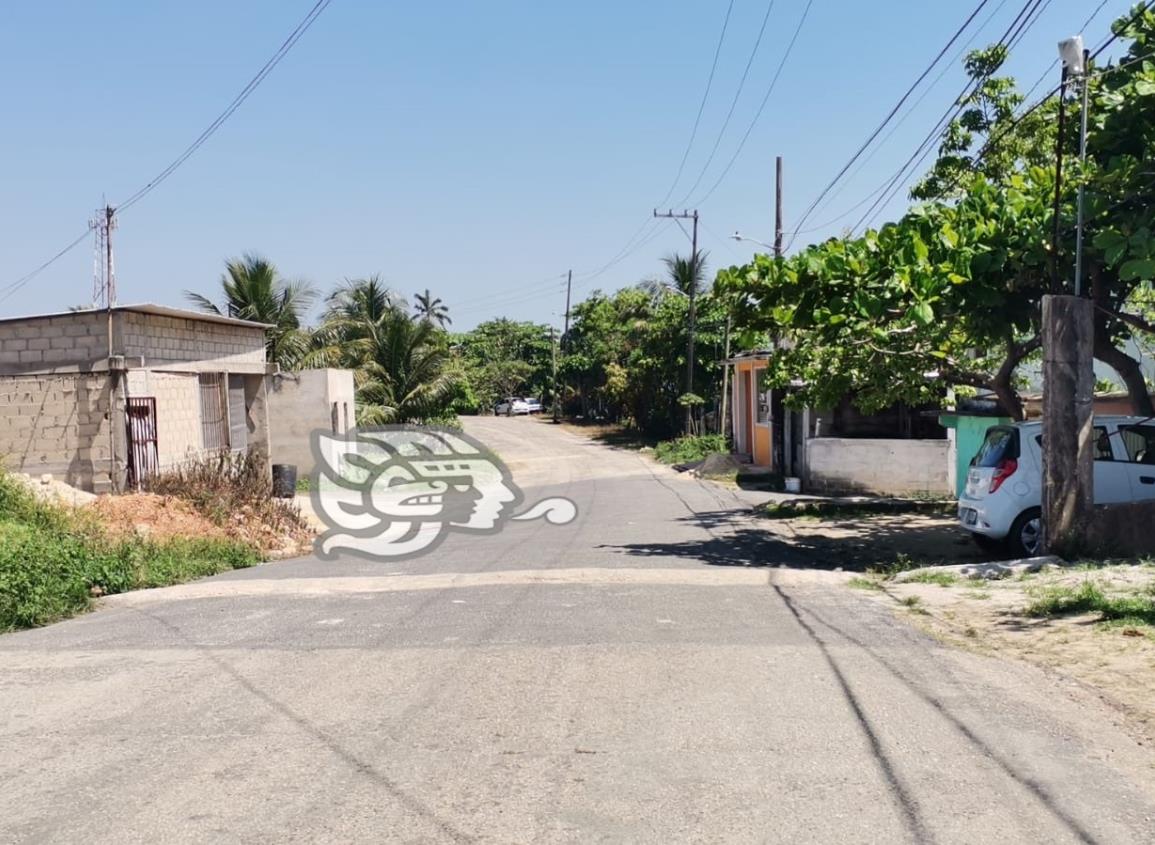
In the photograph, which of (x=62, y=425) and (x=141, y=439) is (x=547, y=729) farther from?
(x=62, y=425)

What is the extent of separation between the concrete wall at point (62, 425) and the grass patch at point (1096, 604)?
15.1 meters

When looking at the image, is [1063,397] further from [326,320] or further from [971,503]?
[326,320]

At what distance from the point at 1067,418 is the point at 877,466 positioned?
43.3 ft

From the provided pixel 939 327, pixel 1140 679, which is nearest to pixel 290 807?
pixel 1140 679

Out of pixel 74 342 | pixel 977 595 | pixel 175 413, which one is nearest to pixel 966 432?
pixel 977 595

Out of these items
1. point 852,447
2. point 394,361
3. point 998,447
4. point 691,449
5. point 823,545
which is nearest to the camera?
point 998,447

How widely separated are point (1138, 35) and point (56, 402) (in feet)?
55.8

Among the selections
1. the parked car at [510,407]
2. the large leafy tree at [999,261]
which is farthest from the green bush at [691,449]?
the parked car at [510,407]

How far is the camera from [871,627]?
8.65 metres

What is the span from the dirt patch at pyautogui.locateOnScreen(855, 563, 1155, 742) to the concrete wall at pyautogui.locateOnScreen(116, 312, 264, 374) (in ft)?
45.7

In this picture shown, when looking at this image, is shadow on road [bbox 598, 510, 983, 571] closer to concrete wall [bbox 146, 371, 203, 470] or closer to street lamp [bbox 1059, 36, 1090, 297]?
street lamp [bbox 1059, 36, 1090, 297]

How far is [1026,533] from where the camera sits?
12523 mm

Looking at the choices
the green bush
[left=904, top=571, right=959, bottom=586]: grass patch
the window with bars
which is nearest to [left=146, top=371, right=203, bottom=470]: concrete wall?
the window with bars

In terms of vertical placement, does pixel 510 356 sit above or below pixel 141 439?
above
